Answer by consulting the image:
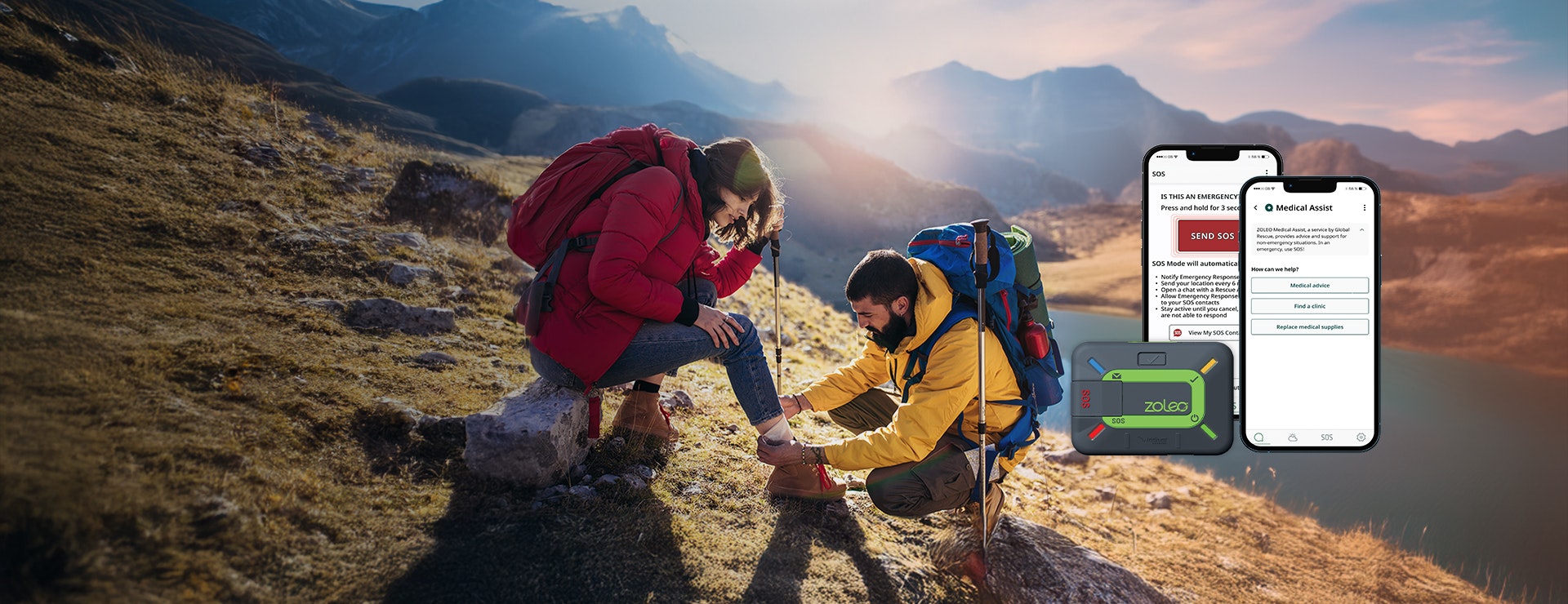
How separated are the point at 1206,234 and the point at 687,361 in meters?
3.64

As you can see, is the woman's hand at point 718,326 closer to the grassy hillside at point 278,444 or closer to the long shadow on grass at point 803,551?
the grassy hillside at point 278,444

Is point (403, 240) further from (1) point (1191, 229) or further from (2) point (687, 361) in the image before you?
(1) point (1191, 229)

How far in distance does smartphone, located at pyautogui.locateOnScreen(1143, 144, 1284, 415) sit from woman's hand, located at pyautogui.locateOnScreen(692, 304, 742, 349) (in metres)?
2.83

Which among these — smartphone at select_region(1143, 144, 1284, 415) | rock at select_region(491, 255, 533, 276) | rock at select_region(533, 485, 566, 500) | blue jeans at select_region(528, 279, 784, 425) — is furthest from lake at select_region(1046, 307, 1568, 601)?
rock at select_region(491, 255, 533, 276)

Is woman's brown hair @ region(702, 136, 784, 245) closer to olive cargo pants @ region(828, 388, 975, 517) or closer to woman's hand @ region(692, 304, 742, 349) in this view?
woman's hand @ region(692, 304, 742, 349)

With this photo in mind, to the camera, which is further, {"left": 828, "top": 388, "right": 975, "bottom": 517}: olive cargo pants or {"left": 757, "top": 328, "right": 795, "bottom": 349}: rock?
{"left": 757, "top": 328, "right": 795, "bottom": 349}: rock

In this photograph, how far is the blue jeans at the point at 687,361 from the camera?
3.44m

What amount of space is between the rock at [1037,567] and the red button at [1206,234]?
7.64ft

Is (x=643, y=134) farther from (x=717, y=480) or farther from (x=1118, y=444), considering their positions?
(x=1118, y=444)

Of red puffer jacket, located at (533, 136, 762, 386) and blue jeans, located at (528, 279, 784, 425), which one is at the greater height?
red puffer jacket, located at (533, 136, 762, 386)

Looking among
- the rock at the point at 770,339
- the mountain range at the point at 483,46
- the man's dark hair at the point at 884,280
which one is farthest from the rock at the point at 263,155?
the mountain range at the point at 483,46

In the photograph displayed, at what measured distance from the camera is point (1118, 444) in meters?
3.32

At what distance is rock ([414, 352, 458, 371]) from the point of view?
4.76 metres

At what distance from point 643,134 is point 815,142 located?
64.5 metres
